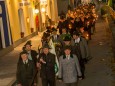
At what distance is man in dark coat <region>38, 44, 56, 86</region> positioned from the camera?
32.7 ft

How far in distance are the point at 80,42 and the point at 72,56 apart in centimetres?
369

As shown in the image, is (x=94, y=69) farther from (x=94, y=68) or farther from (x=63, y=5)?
(x=63, y=5)

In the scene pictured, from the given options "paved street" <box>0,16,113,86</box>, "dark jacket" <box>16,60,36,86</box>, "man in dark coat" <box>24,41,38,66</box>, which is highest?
"man in dark coat" <box>24,41,38,66</box>

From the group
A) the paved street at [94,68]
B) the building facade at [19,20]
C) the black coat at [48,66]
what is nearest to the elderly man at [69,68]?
the black coat at [48,66]

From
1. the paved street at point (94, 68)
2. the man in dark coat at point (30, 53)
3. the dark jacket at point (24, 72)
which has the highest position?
the man in dark coat at point (30, 53)

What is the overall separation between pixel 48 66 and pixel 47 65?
1.6 inches

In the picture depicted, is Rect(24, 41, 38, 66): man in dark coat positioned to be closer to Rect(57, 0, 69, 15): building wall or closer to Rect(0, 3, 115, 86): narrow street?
Rect(0, 3, 115, 86): narrow street

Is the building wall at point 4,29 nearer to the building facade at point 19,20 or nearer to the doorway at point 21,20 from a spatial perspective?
the building facade at point 19,20

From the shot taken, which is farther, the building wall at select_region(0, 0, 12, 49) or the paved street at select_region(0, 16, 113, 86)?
the building wall at select_region(0, 0, 12, 49)

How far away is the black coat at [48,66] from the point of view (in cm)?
998

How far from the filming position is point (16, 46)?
2552cm

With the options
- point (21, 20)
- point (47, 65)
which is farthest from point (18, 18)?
point (47, 65)

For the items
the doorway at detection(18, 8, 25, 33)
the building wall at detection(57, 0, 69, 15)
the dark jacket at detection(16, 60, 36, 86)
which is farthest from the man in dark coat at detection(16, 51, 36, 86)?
the building wall at detection(57, 0, 69, 15)

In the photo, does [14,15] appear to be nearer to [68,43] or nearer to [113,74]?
[113,74]
